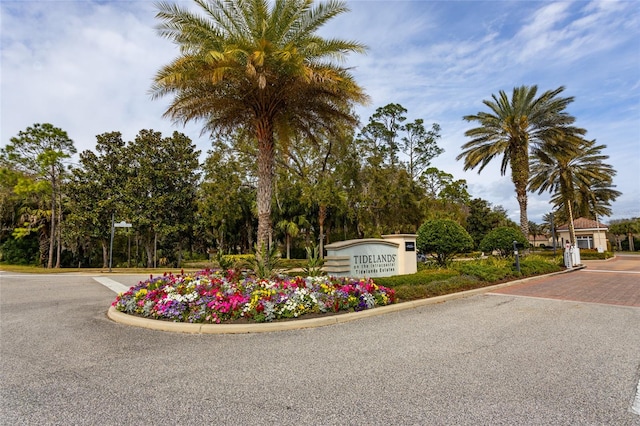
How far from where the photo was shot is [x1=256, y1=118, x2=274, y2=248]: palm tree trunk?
1026 cm

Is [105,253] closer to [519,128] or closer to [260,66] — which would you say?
[260,66]

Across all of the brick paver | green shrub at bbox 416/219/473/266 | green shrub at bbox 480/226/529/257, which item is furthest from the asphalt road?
green shrub at bbox 480/226/529/257

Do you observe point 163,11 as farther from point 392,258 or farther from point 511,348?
point 511,348

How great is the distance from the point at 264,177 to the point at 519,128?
19789 mm

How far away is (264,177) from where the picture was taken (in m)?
10.7

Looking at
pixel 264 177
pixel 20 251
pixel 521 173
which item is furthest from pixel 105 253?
pixel 521 173

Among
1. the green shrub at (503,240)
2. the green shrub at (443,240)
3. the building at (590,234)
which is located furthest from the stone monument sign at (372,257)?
the building at (590,234)

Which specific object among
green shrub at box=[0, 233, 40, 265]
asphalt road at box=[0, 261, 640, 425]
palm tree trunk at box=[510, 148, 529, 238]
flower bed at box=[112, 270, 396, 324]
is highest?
palm tree trunk at box=[510, 148, 529, 238]

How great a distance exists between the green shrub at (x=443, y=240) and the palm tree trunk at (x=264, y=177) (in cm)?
671

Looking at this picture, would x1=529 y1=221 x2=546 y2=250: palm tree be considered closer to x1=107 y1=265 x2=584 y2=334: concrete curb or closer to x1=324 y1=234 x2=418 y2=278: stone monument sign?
x1=324 y1=234 x2=418 y2=278: stone monument sign

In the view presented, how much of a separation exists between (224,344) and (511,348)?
14.1ft

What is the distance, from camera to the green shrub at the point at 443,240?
14398 millimetres

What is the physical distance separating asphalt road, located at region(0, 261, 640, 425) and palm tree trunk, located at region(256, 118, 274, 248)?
450cm

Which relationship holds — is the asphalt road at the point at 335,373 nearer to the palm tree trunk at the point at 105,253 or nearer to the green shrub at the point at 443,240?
the green shrub at the point at 443,240
